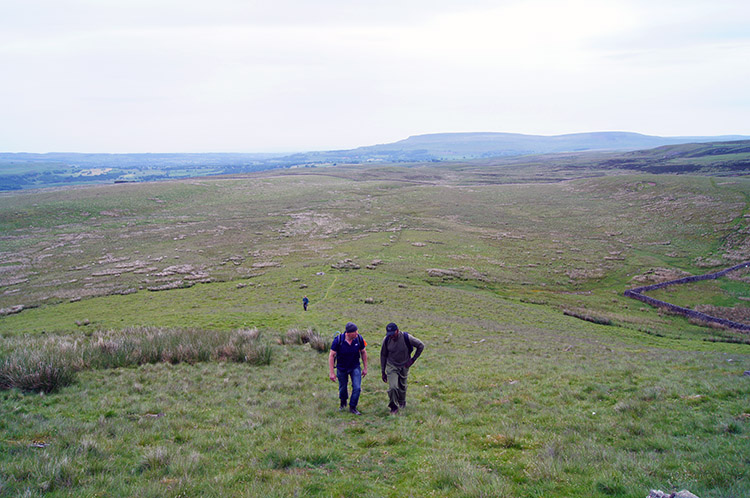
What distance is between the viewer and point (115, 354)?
14578mm

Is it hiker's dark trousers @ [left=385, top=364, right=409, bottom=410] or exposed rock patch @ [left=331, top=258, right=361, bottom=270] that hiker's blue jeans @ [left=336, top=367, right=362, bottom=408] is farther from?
exposed rock patch @ [left=331, top=258, right=361, bottom=270]

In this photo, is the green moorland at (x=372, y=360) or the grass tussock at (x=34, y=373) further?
the grass tussock at (x=34, y=373)

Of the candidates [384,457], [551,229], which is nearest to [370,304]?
[384,457]

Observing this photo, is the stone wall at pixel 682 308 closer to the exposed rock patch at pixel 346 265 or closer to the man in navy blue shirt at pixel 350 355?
the exposed rock patch at pixel 346 265

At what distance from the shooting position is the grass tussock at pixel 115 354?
426 inches

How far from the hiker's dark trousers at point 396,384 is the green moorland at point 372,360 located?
700 millimetres

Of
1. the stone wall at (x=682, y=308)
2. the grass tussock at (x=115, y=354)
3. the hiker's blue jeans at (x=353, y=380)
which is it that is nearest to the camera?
the hiker's blue jeans at (x=353, y=380)

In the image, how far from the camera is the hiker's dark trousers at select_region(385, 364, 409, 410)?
10.2 meters

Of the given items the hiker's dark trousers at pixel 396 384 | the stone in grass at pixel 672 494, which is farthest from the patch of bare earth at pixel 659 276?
the stone in grass at pixel 672 494

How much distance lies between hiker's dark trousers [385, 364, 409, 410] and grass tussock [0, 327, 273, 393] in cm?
749

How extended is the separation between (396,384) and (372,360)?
734 cm

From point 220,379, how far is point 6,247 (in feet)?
204

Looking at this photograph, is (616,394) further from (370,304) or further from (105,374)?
(370,304)

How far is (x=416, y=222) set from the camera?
7612 cm
